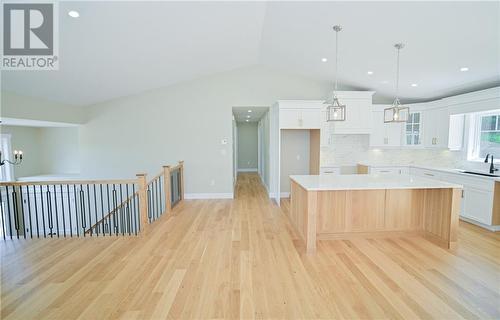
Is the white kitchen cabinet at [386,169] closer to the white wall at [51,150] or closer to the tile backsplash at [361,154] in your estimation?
the tile backsplash at [361,154]

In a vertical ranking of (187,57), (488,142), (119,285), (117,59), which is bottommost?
(119,285)

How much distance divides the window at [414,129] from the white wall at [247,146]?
6.47 metres

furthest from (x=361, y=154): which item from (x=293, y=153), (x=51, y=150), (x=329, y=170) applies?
(x=51, y=150)

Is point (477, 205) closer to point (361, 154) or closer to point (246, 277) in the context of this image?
point (361, 154)

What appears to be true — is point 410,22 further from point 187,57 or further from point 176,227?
point 176,227

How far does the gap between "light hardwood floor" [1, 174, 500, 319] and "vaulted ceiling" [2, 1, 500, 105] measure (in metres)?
2.80

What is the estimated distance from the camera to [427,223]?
3.49 m

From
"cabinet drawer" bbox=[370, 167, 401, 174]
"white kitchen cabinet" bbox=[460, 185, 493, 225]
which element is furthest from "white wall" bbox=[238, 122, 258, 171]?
"white kitchen cabinet" bbox=[460, 185, 493, 225]

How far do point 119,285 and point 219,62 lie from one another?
4508 mm

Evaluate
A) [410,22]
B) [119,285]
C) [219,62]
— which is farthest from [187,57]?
[119,285]

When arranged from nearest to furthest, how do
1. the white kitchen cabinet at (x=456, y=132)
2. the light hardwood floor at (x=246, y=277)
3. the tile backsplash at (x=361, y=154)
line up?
the light hardwood floor at (x=246, y=277) < the white kitchen cabinet at (x=456, y=132) < the tile backsplash at (x=361, y=154)

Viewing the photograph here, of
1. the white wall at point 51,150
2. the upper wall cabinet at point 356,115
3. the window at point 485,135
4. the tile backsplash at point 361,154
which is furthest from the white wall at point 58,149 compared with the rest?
the window at point 485,135

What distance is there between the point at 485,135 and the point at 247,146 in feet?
26.4

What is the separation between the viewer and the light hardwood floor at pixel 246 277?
2020 mm
